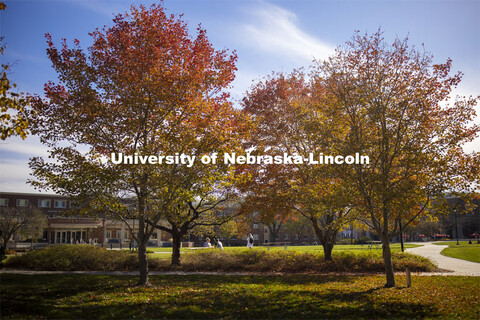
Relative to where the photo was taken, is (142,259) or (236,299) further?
(142,259)

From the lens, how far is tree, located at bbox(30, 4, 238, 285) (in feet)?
41.5

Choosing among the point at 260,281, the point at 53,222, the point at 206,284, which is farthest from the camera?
the point at 53,222

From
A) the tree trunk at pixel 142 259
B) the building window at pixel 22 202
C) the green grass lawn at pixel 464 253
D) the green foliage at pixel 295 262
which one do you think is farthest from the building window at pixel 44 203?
the green grass lawn at pixel 464 253

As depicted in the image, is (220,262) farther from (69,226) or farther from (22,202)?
(22,202)

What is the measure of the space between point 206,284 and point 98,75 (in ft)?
31.1

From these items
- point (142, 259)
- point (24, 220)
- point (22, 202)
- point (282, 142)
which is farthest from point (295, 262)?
point (22, 202)

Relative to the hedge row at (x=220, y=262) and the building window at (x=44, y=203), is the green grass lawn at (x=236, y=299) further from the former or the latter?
the building window at (x=44, y=203)

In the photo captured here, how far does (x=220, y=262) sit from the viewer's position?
2078 cm

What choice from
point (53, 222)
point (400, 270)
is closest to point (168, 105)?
point (400, 270)

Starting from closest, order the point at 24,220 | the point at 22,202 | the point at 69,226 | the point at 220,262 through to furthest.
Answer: the point at 220,262 < the point at 24,220 < the point at 69,226 < the point at 22,202

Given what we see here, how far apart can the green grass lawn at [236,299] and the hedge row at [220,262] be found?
4.67m

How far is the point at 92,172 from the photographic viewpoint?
12.4m

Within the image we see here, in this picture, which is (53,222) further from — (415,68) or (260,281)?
(415,68)

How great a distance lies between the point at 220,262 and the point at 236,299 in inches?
393
